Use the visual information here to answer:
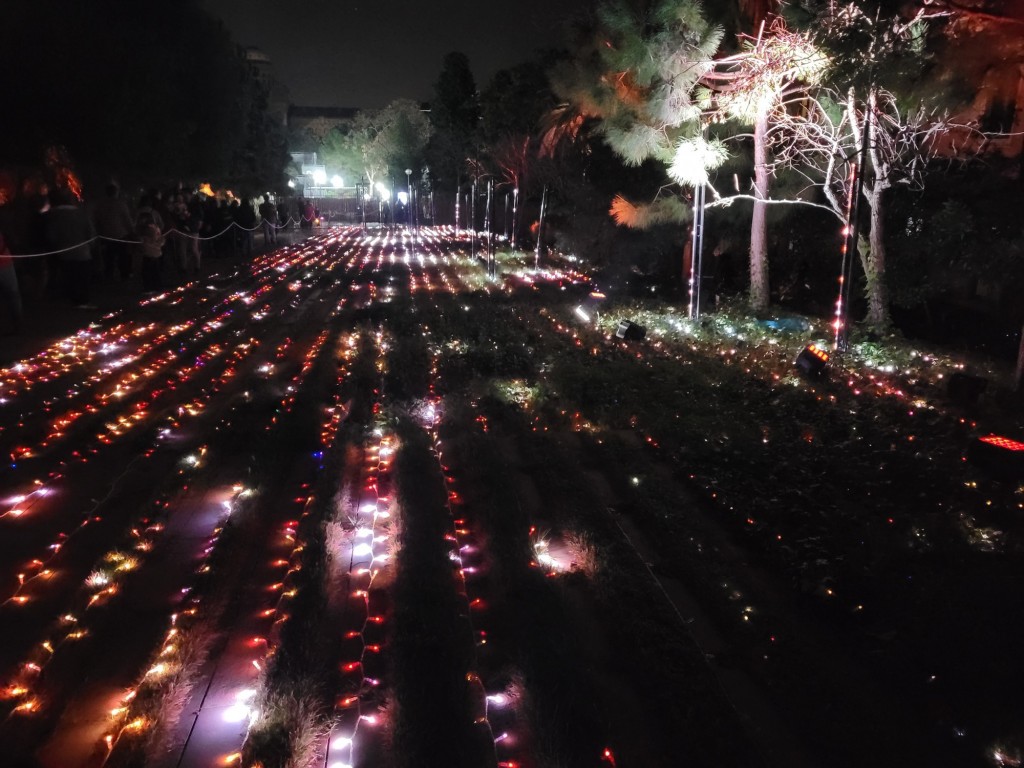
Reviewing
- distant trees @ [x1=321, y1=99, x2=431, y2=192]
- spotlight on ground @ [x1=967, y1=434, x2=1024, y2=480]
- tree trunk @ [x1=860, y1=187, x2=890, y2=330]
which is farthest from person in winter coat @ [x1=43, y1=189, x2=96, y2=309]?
distant trees @ [x1=321, y1=99, x2=431, y2=192]

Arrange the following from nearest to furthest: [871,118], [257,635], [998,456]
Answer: [257,635]
[998,456]
[871,118]

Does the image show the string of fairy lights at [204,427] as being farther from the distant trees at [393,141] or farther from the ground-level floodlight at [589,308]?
the distant trees at [393,141]

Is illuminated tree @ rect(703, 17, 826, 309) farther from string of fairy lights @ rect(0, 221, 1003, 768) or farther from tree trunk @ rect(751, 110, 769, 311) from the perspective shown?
string of fairy lights @ rect(0, 221, 1003, 768)

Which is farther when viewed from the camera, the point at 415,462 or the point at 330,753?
the point at 415,462

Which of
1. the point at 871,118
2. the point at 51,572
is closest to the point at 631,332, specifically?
the point at 871,118

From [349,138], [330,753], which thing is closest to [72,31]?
[330,753]

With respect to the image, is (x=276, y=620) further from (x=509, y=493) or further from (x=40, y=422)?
(x=40, y=422)

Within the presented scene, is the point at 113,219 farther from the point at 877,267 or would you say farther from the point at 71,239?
the point at 877,267
